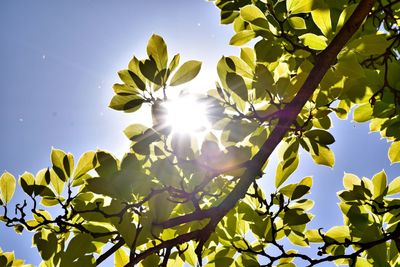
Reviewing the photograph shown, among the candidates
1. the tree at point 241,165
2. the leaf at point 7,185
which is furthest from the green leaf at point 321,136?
the leaf at point 7,185

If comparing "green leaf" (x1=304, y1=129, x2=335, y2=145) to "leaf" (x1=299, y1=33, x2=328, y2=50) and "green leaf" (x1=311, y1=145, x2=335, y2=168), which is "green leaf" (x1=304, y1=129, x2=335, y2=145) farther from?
"leaf" (x1=299, y1=33, x2=328, y2=50)

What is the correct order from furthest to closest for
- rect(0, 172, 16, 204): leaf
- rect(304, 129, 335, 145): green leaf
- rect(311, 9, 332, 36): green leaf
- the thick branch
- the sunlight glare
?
1. rect(0, 172, 16, 204): leaf
2. rect(304, 129, 335, 145): green leaf
3. the sunlight glare
4. rect(311, 9, 332, 36): green leaf
5. the thick branch

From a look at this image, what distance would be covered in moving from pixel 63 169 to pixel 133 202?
20.0 inches

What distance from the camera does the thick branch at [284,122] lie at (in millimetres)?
1546

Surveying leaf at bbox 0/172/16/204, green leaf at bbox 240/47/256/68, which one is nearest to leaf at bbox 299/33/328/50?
green leaf at bbox 240/47/256/68

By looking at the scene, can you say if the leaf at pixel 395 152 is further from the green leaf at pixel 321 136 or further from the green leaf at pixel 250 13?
the green leaf at pixel 250 13

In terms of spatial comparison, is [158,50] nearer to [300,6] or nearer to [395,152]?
[300,6]

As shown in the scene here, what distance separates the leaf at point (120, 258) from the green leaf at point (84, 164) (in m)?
0.43

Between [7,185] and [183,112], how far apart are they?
3.52ft

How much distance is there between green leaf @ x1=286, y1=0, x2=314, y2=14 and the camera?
1699 millimetres

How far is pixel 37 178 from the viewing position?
205 cm

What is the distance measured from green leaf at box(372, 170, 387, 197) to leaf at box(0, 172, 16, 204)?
1.88 m

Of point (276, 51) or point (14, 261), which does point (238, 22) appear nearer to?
point (276, 51)

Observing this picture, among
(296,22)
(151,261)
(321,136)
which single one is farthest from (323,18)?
(151,261)
